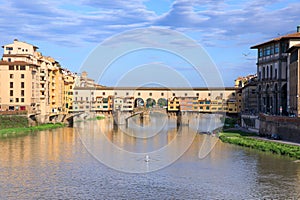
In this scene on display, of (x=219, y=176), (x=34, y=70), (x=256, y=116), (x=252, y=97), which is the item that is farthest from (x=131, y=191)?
(x=252, y=97)

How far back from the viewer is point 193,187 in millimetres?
18891

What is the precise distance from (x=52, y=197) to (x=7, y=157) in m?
9.71

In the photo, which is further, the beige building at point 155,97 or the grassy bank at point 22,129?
the beige building at point 155,97

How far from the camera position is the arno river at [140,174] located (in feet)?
59.1

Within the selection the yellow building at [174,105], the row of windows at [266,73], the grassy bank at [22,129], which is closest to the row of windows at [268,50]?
the row of windows at [266,73]

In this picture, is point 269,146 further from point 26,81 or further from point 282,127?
point 26,81

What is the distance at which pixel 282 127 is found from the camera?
3275 centimetres

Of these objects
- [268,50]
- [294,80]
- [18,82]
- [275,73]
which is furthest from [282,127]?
[18,82]

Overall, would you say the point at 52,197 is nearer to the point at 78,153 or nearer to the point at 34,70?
the point at 78,153

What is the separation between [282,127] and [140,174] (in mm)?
14343

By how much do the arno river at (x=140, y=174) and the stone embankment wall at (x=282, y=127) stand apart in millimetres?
3187

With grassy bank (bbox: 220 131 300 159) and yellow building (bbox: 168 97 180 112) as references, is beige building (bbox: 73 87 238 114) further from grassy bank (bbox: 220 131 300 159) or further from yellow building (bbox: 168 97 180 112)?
grassy bank (bbox: 220 131 300 159)

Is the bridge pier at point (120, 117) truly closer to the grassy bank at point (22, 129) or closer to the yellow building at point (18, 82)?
the grassy bank at point (22, 129)

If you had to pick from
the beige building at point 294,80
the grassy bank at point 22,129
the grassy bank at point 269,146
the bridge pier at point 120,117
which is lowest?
the grassy bank at point 269,146
